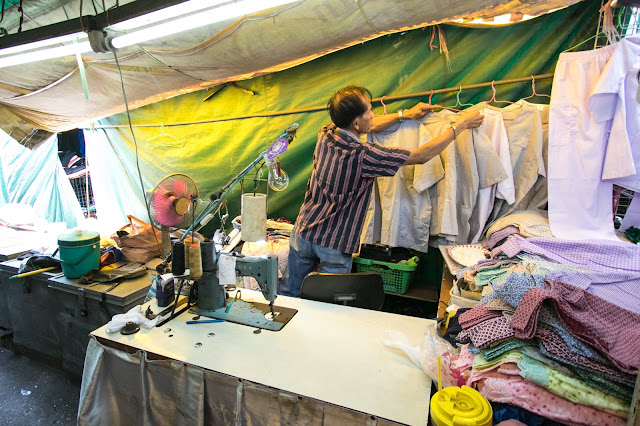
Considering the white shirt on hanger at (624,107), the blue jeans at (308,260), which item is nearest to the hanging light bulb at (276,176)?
the blue jeans at (308,260)

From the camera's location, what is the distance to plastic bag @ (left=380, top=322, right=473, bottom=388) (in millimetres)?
1078

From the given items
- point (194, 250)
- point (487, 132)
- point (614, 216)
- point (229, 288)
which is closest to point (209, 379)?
point (194, 250)

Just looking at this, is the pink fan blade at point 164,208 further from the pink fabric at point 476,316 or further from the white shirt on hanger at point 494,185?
the white shirt on hanger at point 494,185

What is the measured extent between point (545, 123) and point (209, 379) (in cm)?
231

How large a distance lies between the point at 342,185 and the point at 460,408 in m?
1.28

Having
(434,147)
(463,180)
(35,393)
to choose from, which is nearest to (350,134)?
(434,147)

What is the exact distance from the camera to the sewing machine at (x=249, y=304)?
58.7 inches

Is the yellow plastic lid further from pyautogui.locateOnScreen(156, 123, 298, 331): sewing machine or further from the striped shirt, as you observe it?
the striped shirt

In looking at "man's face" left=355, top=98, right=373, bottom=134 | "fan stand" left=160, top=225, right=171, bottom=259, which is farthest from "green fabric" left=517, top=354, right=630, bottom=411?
"fan stand" left=160, top=225, right=171, bottom=259

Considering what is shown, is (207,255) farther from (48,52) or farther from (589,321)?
(48,52)

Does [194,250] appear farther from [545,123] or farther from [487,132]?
[545,123]

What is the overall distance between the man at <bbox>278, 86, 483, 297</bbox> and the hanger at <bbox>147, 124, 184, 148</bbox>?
7.84 ft

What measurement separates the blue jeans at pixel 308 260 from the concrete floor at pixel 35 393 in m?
1.64

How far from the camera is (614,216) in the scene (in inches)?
73.6
